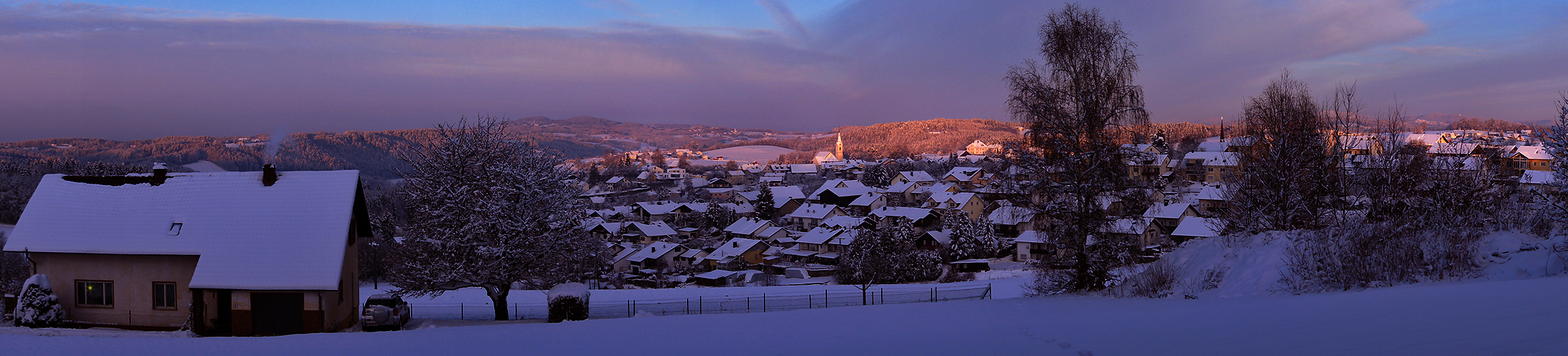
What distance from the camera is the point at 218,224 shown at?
1473 centimetres

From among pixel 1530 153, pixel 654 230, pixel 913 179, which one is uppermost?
pixel 1530 153

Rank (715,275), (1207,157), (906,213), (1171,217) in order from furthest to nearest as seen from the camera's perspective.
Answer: (1207,157)
(906,213)
(1171,217)
(715,275)

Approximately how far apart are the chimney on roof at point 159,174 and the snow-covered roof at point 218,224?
268mm

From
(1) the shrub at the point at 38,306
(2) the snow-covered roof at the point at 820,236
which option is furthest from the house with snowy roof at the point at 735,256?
(1) the shrub at the point at 38,306

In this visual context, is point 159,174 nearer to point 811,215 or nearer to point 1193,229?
point 1193,229

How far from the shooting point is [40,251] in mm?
14664

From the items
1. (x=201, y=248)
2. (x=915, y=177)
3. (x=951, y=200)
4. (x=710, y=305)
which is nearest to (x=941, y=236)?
(x=951, y=200)

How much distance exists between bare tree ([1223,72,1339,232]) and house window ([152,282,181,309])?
23.4m

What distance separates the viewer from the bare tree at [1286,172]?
757 inches

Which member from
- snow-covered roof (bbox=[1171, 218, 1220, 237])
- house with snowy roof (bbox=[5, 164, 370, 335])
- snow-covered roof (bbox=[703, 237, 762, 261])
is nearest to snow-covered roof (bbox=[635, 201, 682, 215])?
snow-covered roof (bbox=[703, 237, 762, 261])

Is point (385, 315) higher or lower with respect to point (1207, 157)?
lower

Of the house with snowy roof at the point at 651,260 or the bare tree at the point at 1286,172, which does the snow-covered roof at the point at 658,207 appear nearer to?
the house with snowy roof at the point at 651,260

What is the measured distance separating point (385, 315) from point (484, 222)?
2656 millimetres

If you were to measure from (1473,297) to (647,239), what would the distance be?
183ft
